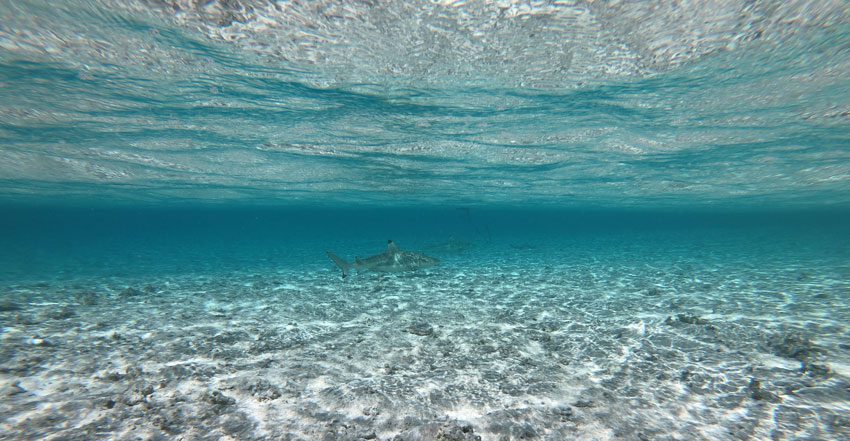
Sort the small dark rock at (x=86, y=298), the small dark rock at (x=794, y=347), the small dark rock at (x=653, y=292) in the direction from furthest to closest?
the small dark rock at (x=653, y=292) < the small dark rock at (x=86, y=298) < the small dark rock at (x=794, y=347)

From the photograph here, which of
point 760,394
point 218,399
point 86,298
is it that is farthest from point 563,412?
point 86,298

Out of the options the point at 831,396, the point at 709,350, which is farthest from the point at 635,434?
the point at 709,350

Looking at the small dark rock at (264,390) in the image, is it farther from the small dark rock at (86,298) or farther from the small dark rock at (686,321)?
the small dark rock at (86,298)

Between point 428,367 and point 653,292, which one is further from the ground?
point 653,292

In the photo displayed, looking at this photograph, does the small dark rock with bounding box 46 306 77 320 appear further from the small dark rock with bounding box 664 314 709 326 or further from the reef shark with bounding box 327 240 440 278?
the small dark rock with bounding box 664 314 709 326

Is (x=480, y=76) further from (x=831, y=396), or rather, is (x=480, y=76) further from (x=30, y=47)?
(x=30, y=47)

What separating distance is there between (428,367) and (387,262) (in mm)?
8119

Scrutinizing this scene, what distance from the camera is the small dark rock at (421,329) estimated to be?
8784mm

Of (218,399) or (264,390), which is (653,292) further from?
(218,399)

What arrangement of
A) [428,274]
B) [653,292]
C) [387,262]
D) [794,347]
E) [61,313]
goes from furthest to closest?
[428,274]
[387,262]
[653,292]
[61,313]
[794,347]

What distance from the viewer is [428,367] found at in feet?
22.2

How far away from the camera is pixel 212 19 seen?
8211mm

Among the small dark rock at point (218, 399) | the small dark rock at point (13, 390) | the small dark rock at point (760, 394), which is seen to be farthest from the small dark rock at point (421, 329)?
the small dark rock at point (13, 390)

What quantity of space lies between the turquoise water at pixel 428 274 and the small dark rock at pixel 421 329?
407mm
